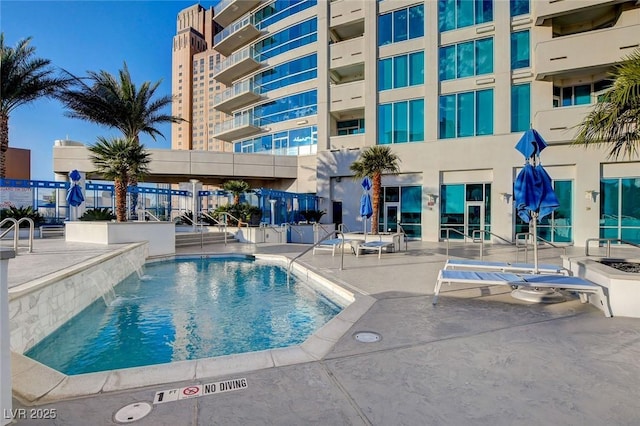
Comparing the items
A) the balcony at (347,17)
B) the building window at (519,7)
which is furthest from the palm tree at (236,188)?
the building window at (519,7)

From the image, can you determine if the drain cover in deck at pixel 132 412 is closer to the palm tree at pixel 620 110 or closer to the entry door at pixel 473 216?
the palm tree at pixel 620 110

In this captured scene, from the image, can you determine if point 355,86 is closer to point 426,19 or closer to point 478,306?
point 426,19

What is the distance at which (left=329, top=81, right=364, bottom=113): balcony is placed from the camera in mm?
21828

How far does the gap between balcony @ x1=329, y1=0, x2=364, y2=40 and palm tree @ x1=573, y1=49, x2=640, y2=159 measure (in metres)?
19.3

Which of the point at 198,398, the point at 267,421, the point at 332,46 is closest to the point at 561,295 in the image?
the point at 267,421

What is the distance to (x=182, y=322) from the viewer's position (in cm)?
549

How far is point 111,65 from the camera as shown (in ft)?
58.4

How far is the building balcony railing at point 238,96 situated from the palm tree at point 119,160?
17.3m

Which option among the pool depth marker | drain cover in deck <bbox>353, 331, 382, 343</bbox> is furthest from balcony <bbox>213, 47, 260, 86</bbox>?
the pool depth marker

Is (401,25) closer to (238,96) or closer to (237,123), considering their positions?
(238,96)

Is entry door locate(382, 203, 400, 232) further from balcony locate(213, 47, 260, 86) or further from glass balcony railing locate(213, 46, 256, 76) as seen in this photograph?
glass balcony railing locate(213, 46, 256, 76)

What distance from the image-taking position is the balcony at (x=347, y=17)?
2162 cm

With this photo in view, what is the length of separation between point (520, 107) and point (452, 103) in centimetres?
358

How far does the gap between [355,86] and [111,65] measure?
1486 cm
